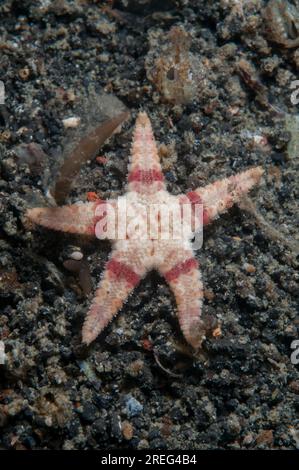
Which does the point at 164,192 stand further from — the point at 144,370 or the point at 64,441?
the point at 64,441

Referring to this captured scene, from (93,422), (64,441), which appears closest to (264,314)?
(93,422)

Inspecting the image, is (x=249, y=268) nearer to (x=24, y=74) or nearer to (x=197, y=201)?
(x=197, y=201)

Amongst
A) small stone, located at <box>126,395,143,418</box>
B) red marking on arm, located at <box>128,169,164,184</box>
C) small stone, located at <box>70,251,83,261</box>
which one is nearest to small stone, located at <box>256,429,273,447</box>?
small stone, located at <box>126,395,143,418</box>

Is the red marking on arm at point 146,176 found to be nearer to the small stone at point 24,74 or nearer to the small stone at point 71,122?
the small stone at point 71,122

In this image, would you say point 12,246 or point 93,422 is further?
point 12,246

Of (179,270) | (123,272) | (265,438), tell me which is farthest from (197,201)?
(265,438)

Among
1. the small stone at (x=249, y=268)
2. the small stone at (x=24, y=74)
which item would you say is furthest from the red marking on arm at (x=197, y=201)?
the small stone at (x=24, y=74)

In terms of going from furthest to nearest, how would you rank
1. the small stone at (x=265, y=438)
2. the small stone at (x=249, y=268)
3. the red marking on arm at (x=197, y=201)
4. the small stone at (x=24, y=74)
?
1. the small stone at (x=24, y=74)
2. the small stone at (x=249, y=268)
3. the red marking on arm at (x=197, y=201)
4. the small stone at (x=265, y=438)
